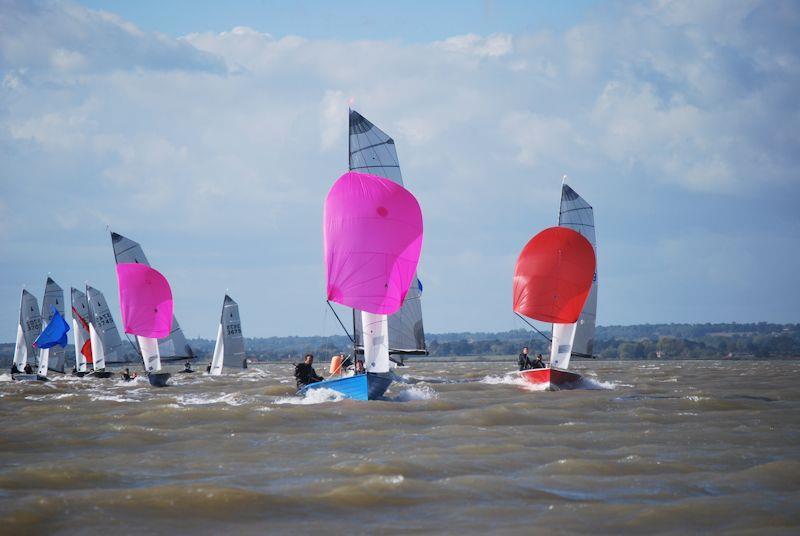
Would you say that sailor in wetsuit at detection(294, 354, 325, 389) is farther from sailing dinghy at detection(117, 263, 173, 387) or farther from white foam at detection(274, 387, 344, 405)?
sailing dinghy at detection(117, 263, 173, 387)

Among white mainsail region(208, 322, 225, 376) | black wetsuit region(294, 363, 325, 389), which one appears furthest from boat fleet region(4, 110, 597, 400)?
white mainsail region(208, 322, 225, 376)

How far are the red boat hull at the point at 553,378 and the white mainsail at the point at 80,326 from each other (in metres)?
40.7

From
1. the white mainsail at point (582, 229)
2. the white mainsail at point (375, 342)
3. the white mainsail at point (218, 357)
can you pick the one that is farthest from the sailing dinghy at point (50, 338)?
the white mainsail at point (375, 342)

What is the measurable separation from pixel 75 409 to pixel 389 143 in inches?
564

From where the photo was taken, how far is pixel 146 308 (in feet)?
142

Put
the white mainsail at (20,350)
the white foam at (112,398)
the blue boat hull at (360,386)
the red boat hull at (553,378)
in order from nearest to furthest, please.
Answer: the blue boat hull at (360,386) → the white foam at (112,398) → the red boat hull at (553,378) → the white mainsail at (20,350)

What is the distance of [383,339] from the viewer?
2791cm

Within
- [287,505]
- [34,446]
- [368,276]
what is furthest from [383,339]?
[287,505]

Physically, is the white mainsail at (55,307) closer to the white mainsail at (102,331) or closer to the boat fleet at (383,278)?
the white mainsail at (102,331)

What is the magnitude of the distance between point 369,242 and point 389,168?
8496mm

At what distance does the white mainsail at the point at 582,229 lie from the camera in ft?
124

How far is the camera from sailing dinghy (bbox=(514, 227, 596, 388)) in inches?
1281

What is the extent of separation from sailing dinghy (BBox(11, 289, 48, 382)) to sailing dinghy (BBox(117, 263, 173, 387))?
22811 mm

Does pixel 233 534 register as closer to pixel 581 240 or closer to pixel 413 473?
pixel 413 473
